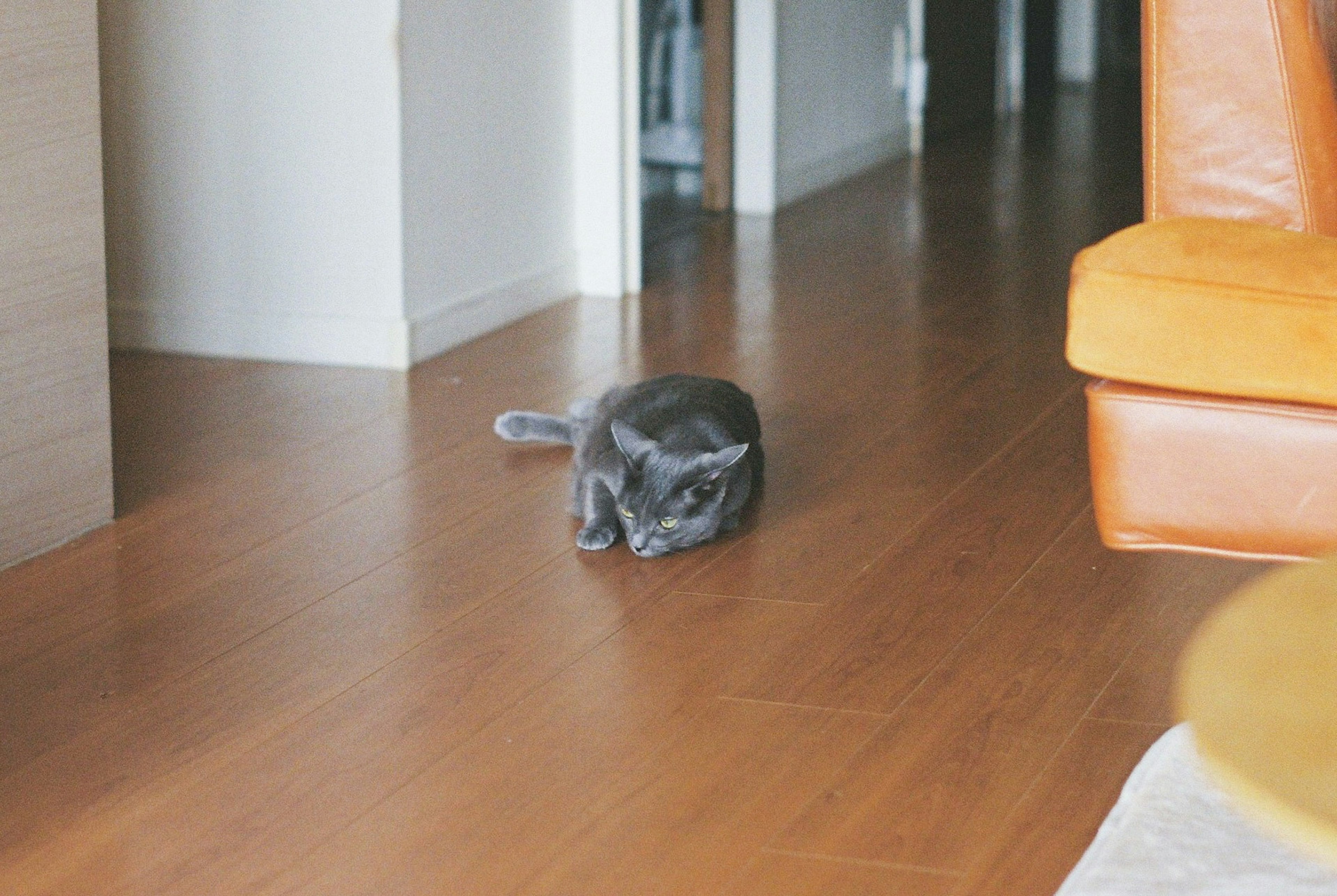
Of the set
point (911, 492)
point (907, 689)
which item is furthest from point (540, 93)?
point (907, 689)

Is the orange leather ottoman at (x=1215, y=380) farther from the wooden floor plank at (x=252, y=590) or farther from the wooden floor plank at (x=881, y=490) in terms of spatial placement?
the wooden floor plank at (x=252, y=590)

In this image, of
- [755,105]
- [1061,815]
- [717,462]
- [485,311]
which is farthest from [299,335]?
[1061,815]

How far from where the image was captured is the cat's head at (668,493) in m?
2.33

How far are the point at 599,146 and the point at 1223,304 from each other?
Result: 2557 millimetres

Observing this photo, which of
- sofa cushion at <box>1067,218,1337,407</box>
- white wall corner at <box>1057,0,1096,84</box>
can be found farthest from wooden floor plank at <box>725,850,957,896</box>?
white wall corner at <box>1057,0,1096,84</box>

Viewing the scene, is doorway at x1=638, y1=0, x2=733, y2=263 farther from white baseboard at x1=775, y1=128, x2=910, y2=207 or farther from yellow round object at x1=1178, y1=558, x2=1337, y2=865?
yellow round object at x1=1178, y1=558, x2=1337, y2=865

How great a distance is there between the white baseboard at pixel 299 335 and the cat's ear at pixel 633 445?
3.91 ft

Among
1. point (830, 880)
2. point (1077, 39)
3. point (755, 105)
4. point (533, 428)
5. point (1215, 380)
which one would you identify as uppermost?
point (1077, 39)

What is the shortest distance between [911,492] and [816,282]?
67.2 inches

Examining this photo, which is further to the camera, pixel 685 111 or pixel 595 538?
pixel 685 111

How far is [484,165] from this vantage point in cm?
372

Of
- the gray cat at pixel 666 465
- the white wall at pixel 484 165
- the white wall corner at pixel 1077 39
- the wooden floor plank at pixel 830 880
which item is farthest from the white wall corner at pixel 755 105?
the white wall corner at pixel 1077 39

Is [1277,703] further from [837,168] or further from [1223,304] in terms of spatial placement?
[837,168]

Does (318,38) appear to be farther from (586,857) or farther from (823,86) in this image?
(823,86)
